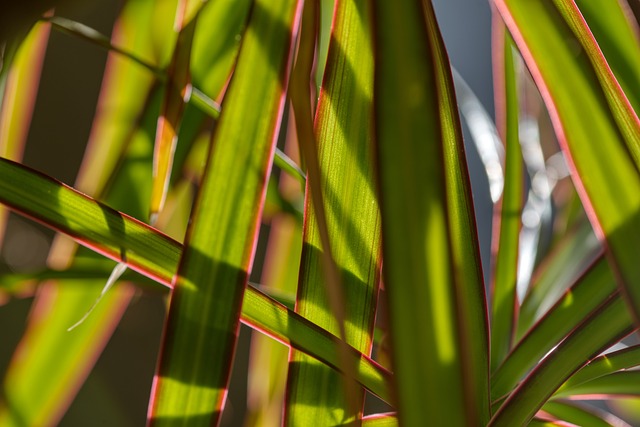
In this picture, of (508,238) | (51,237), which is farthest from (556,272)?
(51,237)

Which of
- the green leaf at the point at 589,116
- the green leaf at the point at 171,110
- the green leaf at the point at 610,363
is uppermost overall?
the green leaf at the point at 171,110

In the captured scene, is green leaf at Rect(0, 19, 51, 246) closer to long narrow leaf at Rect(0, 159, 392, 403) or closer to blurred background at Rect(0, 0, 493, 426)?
long narrow leaf at Rect(0, 159, 392, 403)

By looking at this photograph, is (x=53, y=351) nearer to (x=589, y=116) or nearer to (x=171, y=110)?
(x=171, y=110)

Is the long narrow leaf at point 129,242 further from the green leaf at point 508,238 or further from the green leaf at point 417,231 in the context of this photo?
the green leaf at point 508,238

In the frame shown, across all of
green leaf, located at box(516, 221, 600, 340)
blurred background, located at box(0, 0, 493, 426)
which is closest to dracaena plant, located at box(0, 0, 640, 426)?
green leaf, located at box(516, 221, 600, 340)

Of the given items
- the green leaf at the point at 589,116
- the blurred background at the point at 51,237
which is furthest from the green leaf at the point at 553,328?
the blurred background at the point at 51,237

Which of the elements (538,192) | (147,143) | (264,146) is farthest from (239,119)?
(538,192)
